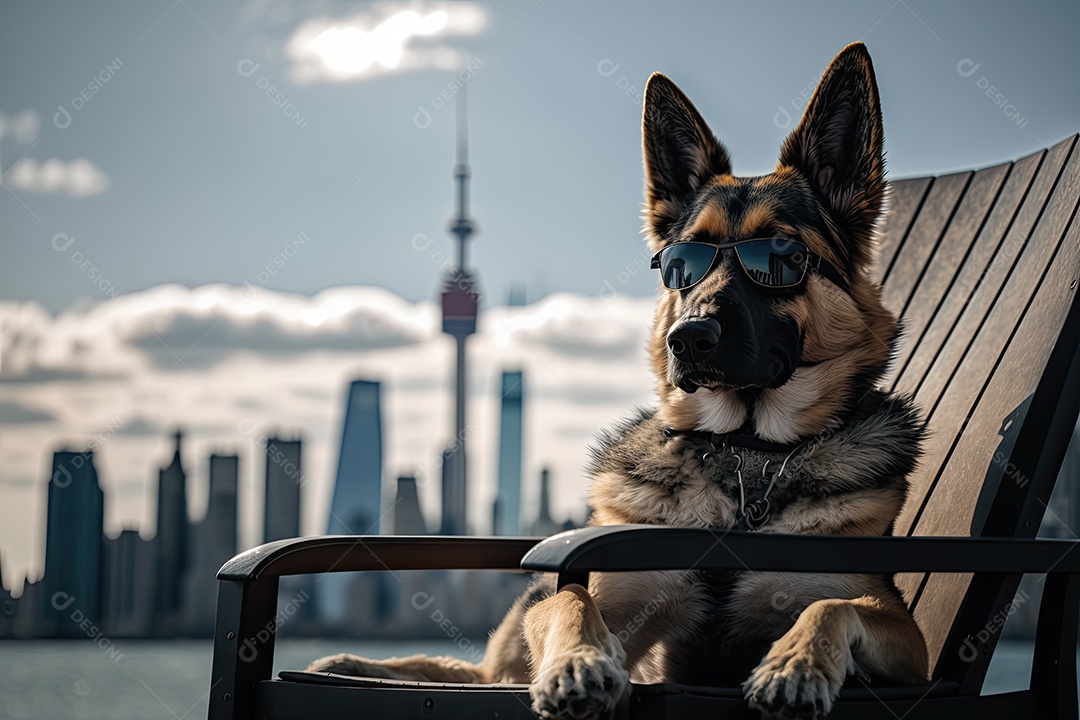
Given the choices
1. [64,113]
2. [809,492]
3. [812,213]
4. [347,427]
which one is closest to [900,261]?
[812,213]

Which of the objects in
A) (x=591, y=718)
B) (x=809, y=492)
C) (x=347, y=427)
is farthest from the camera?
(x=347, y=427)

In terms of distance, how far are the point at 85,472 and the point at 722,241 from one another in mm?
23318

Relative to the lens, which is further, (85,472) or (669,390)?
(85,472)

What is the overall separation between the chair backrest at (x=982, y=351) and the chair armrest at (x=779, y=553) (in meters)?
0.13

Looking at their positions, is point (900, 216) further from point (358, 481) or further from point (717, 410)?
point (358, 481)

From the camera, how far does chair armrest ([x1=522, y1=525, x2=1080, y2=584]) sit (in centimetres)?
163

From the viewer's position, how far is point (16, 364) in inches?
1432

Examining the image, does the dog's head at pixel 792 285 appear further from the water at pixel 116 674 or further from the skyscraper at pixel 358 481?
the skyscraper at pixel 358 481

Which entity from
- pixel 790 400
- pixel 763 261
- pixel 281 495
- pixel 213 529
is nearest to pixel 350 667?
pixel 790 400

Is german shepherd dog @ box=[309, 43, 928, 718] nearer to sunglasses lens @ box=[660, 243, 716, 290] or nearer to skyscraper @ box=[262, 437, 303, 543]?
sunglasses lens @ box=[660, 243, 716, 290]

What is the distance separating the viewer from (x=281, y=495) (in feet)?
144

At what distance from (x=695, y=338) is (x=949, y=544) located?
2.41 ft

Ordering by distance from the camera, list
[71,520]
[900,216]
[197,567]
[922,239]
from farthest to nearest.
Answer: [197,567], [71,520], [900,216], [922,239]

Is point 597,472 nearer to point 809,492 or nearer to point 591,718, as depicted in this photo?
point 809,492
